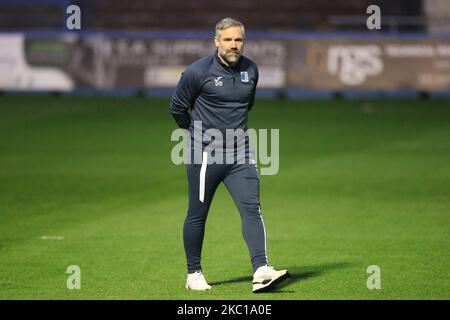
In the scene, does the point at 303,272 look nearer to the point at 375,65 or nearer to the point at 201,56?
the point at 375,65

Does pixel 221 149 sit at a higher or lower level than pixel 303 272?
higher

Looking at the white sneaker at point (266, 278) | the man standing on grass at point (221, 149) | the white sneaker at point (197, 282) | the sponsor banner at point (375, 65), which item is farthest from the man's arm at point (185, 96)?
the sponsor banner at point (375, 65)

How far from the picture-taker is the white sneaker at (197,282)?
9016mm

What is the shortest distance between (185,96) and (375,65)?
21.9 m

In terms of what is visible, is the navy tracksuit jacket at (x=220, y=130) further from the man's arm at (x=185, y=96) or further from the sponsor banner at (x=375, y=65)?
the sponsor banner at (x=375, y=65)

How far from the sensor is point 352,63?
99.9ft

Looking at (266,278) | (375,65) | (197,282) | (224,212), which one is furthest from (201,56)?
(266,278)

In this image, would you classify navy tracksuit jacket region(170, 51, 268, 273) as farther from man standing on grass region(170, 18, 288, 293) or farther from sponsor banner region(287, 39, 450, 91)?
sponsor banner region(287, 39, 450, 91)

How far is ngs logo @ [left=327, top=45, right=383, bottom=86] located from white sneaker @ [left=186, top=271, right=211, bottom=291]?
21.8 metres

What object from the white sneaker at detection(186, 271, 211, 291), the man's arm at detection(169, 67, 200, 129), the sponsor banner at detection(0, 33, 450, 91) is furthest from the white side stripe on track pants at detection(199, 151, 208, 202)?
the sponsor banner at detection(0, 33, 450, 91)

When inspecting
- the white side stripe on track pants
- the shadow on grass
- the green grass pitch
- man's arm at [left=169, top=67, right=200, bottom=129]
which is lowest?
the shadow on grass

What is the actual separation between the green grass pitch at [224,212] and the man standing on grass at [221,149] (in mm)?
305

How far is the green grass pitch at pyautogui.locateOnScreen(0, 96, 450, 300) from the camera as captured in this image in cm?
948

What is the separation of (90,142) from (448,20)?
14.6 m
